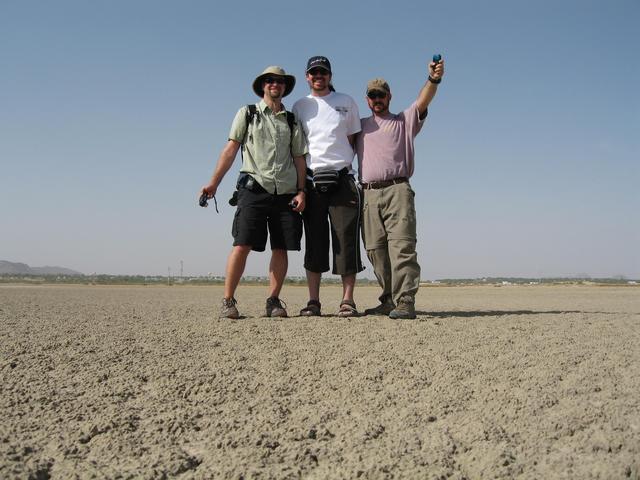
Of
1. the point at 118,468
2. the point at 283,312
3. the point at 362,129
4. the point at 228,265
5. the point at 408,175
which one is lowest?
the point at 118,468

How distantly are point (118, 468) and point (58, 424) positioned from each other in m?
0.46

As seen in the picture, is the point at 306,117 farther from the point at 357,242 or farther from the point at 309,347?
the point at 309,347

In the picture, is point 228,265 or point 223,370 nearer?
point 223,370

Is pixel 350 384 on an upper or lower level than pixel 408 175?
lower

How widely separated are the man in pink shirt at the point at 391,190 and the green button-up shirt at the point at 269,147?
685mm

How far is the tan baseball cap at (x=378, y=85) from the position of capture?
4727 millimetres

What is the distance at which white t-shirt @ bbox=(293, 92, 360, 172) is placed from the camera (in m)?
4.57

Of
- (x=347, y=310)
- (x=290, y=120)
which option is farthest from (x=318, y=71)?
(x=347, y=310)

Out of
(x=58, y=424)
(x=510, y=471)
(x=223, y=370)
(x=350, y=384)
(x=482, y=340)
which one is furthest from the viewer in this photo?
(x=482, y=340)

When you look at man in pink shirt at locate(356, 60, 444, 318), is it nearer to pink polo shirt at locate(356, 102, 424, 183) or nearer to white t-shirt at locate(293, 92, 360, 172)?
pink polo shirt at locate(356, 102, 424, 183)

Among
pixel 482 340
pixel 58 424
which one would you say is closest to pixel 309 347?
pixel 482 340

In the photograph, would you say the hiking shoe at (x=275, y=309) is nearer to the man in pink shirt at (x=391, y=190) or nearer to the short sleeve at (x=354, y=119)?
the man in pink shirt at (x=391, y=190)

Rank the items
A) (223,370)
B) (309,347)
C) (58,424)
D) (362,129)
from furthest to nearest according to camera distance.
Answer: (362,129) < (309,347) < (223,370) < (58,424)

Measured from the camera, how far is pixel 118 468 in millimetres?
1636
